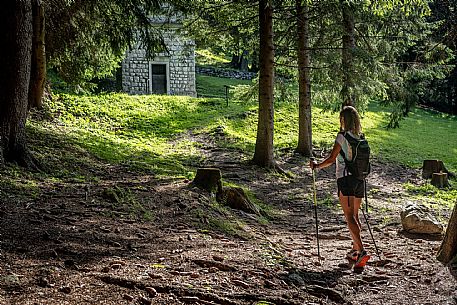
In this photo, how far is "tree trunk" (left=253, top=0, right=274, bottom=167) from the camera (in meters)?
13.7

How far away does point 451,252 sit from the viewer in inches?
247

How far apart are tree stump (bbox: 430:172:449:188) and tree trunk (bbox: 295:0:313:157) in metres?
4.34

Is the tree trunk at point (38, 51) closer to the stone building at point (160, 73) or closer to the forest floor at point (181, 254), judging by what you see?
the forest floor at point (181, 254)

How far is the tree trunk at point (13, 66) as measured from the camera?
304 inches

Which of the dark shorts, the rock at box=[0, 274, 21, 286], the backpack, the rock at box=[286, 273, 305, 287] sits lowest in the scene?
the rock at box=[286, 273, 305, 287]

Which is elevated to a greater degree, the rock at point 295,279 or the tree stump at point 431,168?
the rock at point 295,279

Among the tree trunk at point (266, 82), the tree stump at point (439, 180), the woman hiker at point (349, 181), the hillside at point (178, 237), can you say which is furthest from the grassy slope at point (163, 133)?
the woman hiker at point (349, 181)

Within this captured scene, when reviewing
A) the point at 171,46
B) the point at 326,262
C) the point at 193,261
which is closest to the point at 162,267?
the point at 193,261

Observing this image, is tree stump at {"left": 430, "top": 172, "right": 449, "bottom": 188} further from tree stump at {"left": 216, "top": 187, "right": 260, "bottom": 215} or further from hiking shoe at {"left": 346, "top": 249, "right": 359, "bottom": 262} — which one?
hiking shoe at {"left": 346, "top": 249, "right": 359, "bottom": 262}

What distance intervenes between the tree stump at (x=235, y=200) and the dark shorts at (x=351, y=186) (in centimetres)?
299

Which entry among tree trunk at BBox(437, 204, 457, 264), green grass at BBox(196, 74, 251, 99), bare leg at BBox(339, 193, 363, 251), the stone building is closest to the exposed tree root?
bare leg at BBox(339, 193, 363, 251)

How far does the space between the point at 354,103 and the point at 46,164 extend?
10.9 meters

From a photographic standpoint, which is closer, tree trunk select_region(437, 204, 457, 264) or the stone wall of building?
tree trunk select_region(437, 204, 457, 264)

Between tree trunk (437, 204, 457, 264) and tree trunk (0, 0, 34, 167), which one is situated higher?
tree trunk (0, 0, 34, 167)
